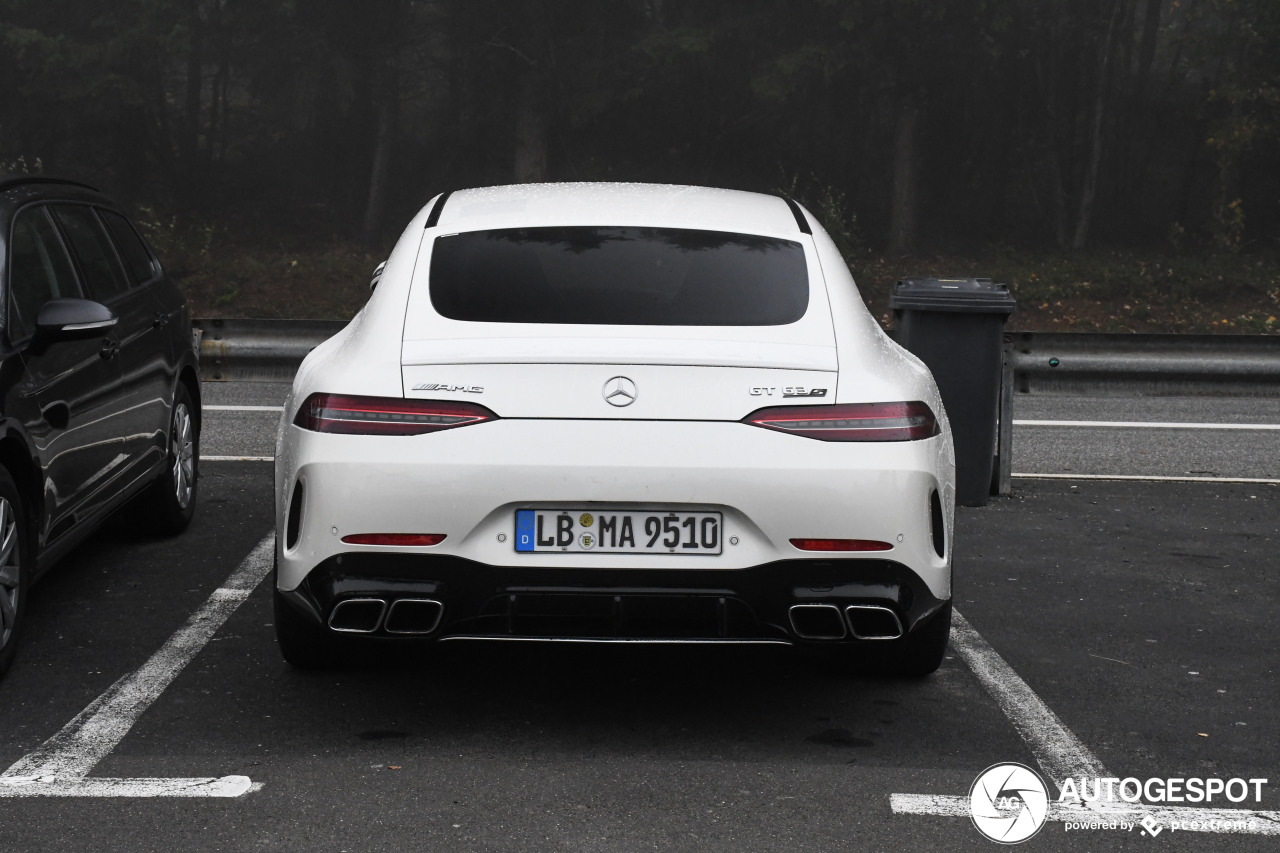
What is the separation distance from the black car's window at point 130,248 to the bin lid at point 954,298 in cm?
356

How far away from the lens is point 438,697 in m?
4.76

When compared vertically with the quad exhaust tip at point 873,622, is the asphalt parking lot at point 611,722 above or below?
below

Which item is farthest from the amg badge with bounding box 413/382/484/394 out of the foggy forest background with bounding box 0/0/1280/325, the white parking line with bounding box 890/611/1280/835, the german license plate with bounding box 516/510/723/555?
the foggy forest background with bounding box 0/0/1280/325

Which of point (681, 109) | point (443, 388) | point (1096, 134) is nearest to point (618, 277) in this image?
point (443, 388)

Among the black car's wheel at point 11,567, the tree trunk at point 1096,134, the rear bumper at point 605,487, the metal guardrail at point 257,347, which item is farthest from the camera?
the tree trunk at point 1096,134

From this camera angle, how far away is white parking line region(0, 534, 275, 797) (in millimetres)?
3879

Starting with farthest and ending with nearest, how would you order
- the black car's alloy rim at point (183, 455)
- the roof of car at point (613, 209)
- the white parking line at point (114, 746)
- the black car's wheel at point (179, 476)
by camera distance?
the black car's alloy rim at point (183, 455)
the black car's wheel at point (179, 476)
the roof of car at point (613, 209)
the white parking line at point (114, 746)

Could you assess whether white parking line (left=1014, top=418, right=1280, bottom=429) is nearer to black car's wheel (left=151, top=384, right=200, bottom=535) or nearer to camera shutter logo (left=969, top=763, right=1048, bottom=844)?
black car's wheel (left=151, top=384, right=200, bottom=535)

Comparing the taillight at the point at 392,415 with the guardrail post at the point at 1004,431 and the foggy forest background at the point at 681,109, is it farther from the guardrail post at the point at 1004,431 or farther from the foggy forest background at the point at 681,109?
the foggy forest background at the point at 681,109

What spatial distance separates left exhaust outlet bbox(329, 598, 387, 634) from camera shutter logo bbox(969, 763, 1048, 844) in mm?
1623

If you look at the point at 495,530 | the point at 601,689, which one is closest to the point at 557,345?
the point at 495,530

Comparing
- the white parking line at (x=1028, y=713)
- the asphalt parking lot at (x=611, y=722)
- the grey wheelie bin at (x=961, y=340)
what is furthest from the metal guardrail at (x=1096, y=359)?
the white parking line at (x=1028, y=713)

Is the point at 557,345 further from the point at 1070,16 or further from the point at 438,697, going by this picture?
the point at 1070,16

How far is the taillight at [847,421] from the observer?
409cm
